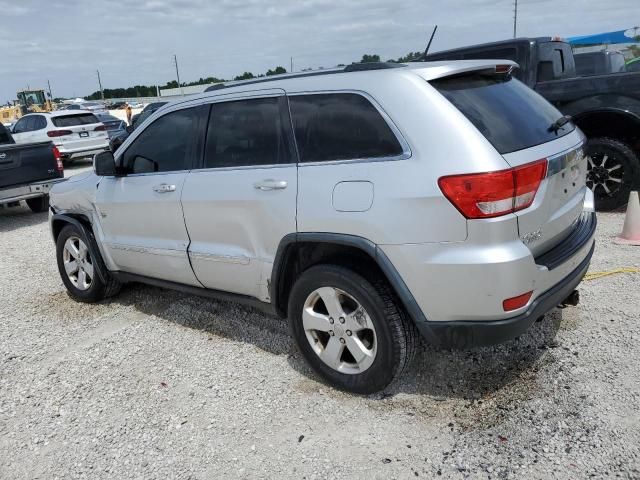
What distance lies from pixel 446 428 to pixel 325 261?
109 centimetres

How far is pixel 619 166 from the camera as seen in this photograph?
6031mm

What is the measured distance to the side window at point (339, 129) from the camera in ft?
9.14

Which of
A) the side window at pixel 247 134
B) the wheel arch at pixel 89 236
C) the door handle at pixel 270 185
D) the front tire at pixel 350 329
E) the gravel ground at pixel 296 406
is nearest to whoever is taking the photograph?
the gravel ground at pixel 296 406

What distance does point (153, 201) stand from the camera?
3.95 meters

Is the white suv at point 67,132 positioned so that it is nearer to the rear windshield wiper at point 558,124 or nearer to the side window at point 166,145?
the side window at point 166,145

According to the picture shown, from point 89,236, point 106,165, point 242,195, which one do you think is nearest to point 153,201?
point 106,165

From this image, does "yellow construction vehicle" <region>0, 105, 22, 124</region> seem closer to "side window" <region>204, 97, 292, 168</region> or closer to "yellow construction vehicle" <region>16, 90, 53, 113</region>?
"yellow construction vehicle" <region>16, 90, 53, 113</region>

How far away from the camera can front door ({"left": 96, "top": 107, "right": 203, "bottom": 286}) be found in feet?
12.5

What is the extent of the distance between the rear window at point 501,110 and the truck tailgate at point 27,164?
8.06 metres

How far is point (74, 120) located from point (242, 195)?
14170 mm

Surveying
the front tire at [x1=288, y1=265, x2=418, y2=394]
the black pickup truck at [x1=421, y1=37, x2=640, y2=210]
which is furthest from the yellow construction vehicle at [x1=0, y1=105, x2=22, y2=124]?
the front tire at [x1=288, y1=265, x2=418, y2=394]

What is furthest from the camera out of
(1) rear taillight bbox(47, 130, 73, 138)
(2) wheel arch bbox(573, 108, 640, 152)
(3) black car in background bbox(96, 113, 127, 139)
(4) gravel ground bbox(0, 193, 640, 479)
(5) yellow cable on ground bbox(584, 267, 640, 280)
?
(3) black car in background bbox(96, 113, 127, 139)

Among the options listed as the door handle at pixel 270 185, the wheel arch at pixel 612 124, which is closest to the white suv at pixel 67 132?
the wheel arch at pixel 612 124

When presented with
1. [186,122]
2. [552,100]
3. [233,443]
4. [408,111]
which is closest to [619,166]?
[552,100]
